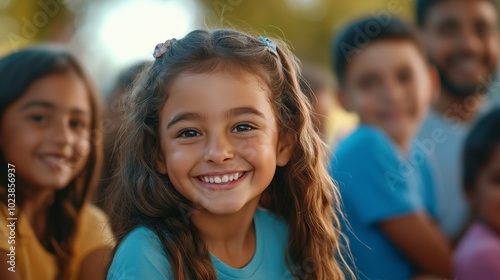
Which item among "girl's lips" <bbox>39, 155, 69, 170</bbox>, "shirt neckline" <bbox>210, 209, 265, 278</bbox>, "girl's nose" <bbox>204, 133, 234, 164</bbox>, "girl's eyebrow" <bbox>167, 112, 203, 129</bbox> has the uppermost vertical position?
"girl's lips" <bbox>39, 155, 69, 170</bbox>

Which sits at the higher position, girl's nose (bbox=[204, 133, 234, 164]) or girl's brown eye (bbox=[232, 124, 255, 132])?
girl's brown eye (bbox=[232, 124, 255, 132])

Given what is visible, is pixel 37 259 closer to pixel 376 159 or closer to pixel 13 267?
pixel 13 267

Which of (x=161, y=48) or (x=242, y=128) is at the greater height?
(x=161, y=48)

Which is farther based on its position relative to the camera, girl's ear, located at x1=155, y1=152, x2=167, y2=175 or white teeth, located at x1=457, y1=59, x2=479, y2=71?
white teeth, located at x1=457, y1=59, x2=479, y2=71

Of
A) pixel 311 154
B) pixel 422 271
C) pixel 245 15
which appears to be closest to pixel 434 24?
pixel 422 271

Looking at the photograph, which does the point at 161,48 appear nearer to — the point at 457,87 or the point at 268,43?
the point at 268,43

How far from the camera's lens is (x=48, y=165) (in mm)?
1995

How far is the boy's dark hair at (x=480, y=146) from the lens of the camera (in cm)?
265

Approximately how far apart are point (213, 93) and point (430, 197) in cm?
190

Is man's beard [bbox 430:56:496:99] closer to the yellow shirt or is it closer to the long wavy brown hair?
the long wavy brown hair

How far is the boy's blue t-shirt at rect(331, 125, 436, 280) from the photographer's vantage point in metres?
2.37

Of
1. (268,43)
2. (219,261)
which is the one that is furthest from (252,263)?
(268,43)

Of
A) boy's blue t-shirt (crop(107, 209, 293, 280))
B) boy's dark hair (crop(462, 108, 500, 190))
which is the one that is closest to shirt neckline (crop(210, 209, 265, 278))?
boy's blue t-shirt (crop(107, 209, 293, 280))

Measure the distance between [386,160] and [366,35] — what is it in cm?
74
